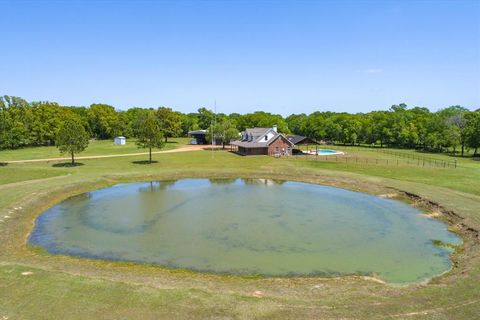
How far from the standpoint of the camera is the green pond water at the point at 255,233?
20.3 meters

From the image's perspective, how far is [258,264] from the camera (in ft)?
65.8

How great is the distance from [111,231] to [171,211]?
6393 mm

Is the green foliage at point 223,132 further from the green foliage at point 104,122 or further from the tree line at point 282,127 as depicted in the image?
the green foliage at point 104,122

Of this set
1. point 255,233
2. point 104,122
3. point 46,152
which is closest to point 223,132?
point 46,152

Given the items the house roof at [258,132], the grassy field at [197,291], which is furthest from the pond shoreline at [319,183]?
the house roof at [258,132]

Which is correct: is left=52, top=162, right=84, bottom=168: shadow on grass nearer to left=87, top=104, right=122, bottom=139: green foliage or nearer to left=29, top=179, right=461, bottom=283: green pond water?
left=29, top=179, right=461, bottom=283: green pond water

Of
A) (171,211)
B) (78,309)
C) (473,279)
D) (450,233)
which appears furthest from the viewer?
(171,211)

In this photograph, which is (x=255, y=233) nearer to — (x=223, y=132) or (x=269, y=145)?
(x=269, y=145)

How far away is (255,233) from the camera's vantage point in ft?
83.1

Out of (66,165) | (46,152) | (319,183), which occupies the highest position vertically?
(46,152)

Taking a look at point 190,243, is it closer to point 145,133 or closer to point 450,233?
point 450,233

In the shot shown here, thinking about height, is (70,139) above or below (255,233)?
above

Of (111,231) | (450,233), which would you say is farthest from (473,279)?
(111,231)

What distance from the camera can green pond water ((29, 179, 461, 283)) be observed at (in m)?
20.3
